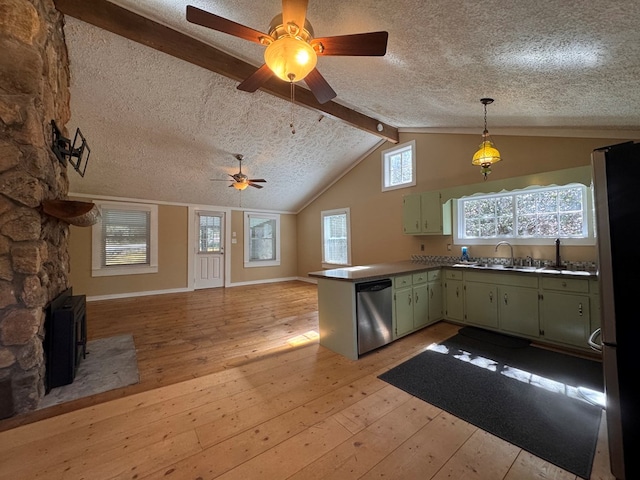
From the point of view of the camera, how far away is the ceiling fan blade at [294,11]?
5.15 feet

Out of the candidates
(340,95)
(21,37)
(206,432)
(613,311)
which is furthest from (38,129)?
(613,311)

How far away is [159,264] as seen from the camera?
6.41 meters

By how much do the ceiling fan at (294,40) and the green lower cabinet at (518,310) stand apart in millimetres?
3218

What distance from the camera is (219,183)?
6.21 metres

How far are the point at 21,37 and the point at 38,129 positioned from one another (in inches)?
25.8

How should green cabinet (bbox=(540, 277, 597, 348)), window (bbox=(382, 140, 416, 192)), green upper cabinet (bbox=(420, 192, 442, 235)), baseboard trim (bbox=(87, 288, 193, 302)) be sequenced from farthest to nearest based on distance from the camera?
baseboard trim (bbox=(87, 288, 193, 302)) → window (bbox=(382, 140, 416, 192)) → green upper cabinet (bbox=(420, 192, 442, 235)) → green cabinet (bbox=(540, 277, 597, 348))

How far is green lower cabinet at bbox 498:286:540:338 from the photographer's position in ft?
10.2

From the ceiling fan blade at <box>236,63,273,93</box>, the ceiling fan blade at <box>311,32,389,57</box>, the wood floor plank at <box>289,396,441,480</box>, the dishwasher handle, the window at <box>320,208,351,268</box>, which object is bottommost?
the wood floor plank at <box>289,396,441,480</box>

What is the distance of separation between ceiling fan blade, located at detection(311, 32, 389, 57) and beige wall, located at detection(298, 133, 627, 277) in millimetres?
3068

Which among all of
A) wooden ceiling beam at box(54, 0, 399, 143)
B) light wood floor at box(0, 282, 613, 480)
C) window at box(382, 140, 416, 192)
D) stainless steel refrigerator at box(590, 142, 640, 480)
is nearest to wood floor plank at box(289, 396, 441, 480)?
light wood floor at box(0, 282, 613, 480)

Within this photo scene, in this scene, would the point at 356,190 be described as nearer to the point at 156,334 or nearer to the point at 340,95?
the point at 340,95

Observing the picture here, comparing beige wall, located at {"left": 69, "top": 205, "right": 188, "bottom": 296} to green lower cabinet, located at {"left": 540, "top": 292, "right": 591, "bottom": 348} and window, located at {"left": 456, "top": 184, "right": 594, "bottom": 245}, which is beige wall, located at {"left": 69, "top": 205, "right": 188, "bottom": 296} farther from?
green lower cabinet, located at {"left": 540, "top": 292, "right": 591, "bottom": 348}

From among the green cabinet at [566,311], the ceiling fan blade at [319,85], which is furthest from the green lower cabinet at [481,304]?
the ceiling fan blade at [319,85]

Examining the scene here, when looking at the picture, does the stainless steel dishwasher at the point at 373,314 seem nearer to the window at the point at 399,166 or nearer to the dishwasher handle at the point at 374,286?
the dishwasher handle at the point at 374,286
